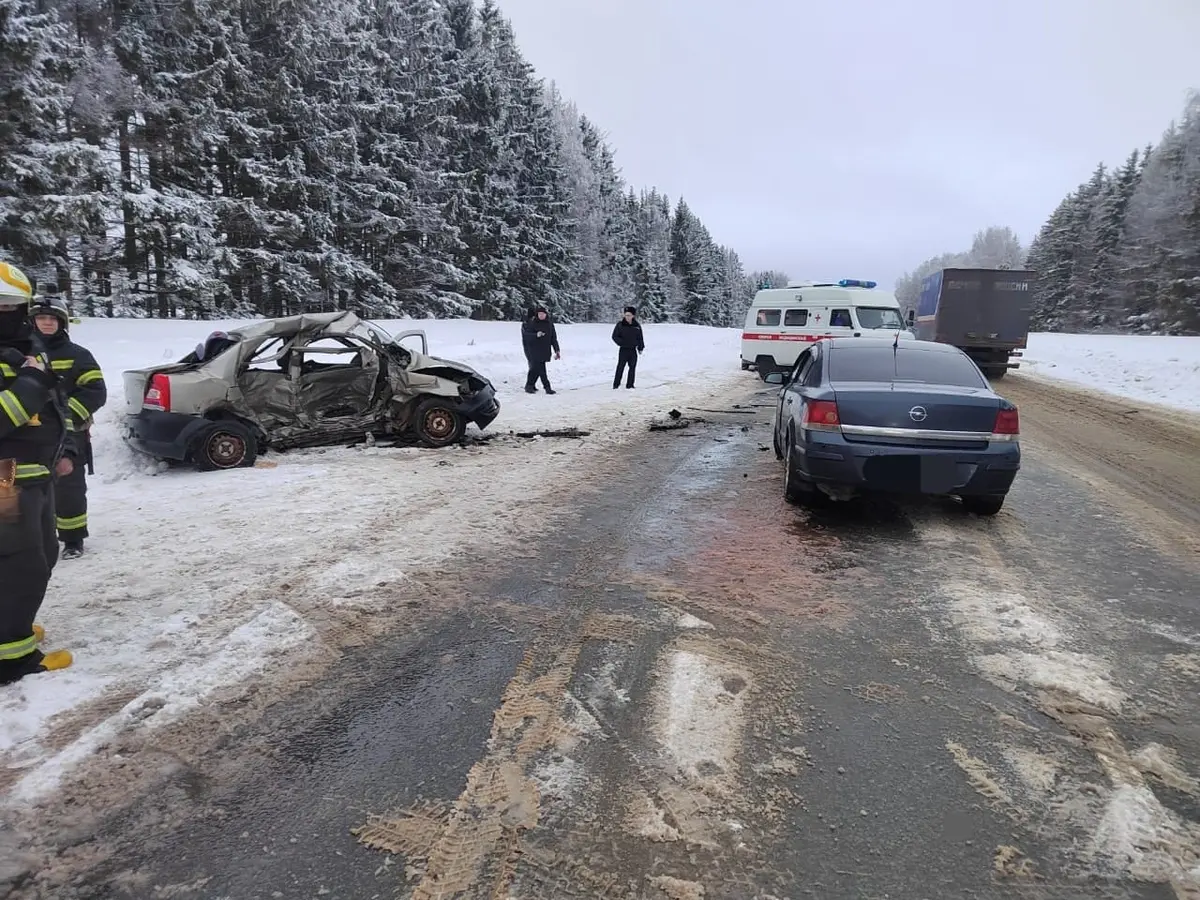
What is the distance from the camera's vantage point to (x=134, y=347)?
1355 cm

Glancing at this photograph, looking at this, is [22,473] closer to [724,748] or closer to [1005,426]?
[724,748]

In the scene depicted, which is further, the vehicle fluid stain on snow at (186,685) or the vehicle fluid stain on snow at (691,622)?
the vehicle fluid stain on snow at (691,622)

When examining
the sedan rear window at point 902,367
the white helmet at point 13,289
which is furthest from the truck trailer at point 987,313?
the white helmet at point 13,289

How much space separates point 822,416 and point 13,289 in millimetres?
4996

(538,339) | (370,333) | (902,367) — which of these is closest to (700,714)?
(902,367)

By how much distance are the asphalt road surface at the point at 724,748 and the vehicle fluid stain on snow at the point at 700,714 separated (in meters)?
0.01

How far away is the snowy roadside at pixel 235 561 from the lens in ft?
9.75

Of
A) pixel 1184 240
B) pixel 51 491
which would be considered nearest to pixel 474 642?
pixel 51 491

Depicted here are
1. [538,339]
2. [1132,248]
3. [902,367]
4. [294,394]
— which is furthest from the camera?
[1132,248]

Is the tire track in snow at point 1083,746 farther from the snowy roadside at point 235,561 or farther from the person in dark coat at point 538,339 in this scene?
the person in dark coat at point 538,339

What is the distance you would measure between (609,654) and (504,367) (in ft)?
47.2

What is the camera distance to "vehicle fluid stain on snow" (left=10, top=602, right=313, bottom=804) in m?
2.54

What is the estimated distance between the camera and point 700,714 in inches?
116

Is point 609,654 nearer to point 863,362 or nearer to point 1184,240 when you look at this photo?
point 863,362
